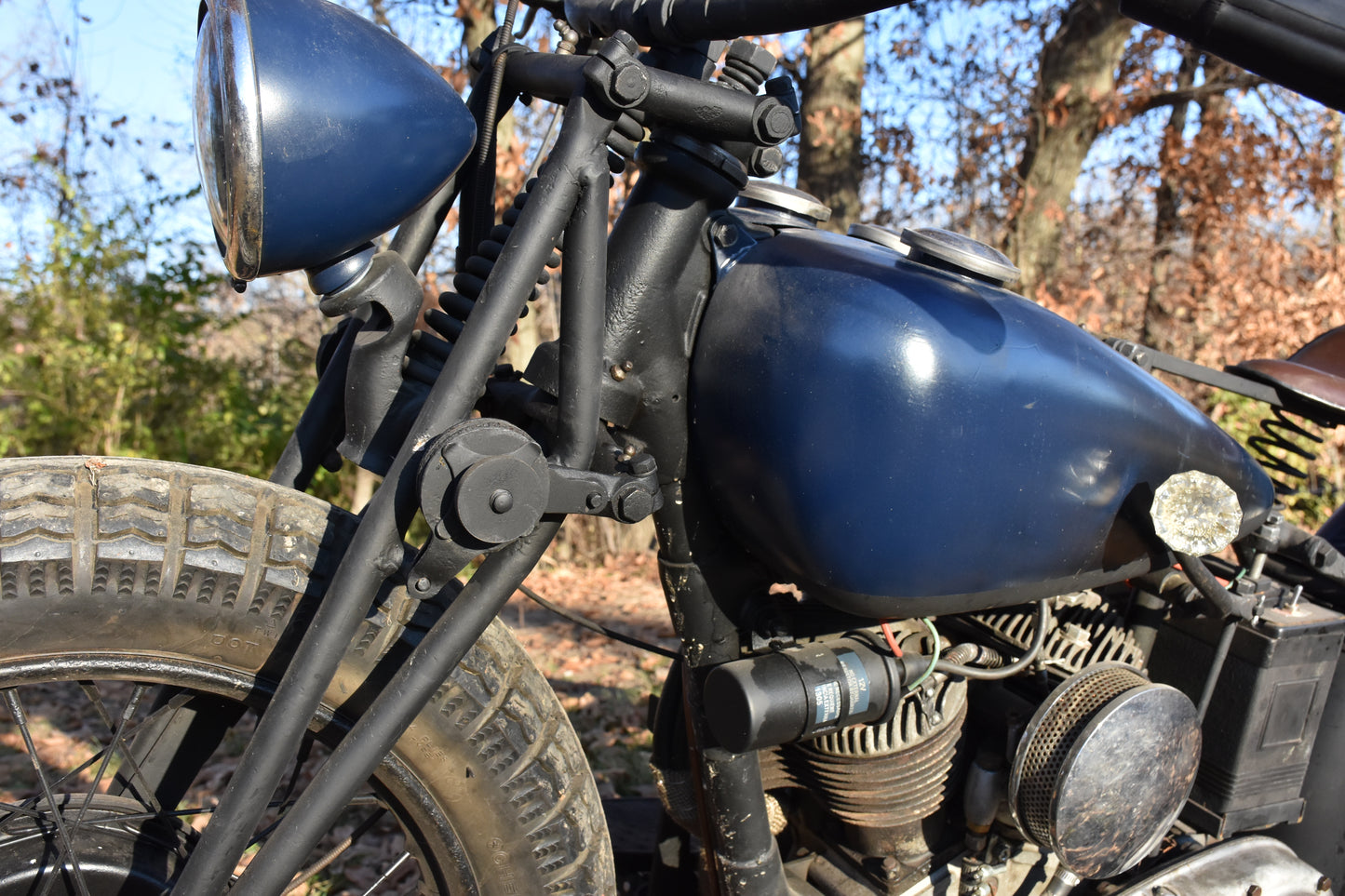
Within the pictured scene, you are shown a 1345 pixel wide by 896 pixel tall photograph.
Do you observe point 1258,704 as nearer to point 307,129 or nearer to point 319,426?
point 319,426

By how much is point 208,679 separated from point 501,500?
1.43ft

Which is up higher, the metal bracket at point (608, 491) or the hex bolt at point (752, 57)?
the hex bolt at point (752, 57)

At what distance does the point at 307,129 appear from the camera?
102 cm

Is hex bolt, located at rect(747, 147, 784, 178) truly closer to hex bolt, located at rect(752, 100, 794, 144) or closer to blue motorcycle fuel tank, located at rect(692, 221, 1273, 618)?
hex bolt, located at rect(752, 100, 794, 144)

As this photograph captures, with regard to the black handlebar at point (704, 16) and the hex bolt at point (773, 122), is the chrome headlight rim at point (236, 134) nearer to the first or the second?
the black handlebar at point (704, 16)

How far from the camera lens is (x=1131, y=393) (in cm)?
141

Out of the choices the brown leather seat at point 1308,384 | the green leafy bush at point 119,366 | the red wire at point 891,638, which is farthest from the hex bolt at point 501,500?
the green leafy bush at point 119,366

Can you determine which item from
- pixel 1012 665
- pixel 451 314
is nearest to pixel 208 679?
pixel 451 314

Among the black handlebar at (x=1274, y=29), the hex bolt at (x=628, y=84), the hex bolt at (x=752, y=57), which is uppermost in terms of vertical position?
the hex bolt at (x=752, y=57)

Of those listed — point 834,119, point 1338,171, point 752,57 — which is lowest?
point 752,57

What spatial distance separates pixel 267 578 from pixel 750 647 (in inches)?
28.4

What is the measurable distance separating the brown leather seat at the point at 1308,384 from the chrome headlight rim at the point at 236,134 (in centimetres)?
169

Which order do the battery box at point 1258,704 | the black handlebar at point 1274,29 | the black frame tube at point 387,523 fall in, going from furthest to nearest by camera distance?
the battery box at point 1258,704 < the black frame tube at point 387,523 < the black handlebar at point 1274,29

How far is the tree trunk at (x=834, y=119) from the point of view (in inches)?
231
